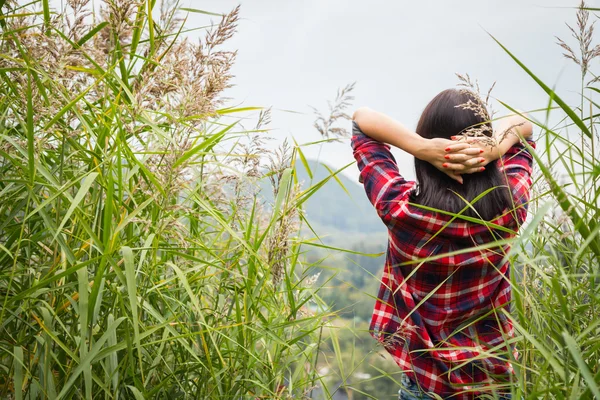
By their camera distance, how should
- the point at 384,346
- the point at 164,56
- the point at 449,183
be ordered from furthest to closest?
the point at 449,183, the point at 164,56, the point at 384,346

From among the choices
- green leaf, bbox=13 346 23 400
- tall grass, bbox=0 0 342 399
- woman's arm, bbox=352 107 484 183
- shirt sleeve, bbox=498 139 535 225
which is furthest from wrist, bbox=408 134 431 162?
green leaf, bbox=13 346 23 400

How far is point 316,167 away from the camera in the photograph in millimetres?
1613

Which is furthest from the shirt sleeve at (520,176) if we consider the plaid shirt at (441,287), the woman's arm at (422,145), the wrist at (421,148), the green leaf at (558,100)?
the green leaf at (558,100)

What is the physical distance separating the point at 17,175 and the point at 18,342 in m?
0.45

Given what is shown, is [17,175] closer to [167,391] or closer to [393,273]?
[167,391]

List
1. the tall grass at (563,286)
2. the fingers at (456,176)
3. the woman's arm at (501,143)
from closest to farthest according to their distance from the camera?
the tall grass at (563,286)
the woman's arm at (501,143)
the fingers at (456,176)

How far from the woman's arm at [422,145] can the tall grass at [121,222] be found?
1.45ft

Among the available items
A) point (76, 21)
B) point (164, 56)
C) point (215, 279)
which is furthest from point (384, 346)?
point (76, 21)

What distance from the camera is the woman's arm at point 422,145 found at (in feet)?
5.31

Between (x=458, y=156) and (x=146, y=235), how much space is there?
3.28ft

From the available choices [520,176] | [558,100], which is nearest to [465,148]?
[520,176]

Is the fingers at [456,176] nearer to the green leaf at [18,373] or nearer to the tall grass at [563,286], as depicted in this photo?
the tall grass at [563,286]

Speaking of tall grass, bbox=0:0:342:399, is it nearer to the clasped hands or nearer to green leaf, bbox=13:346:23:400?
green leaf, bbox=13:346:23:400

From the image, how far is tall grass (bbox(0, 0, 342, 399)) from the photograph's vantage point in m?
1.14
